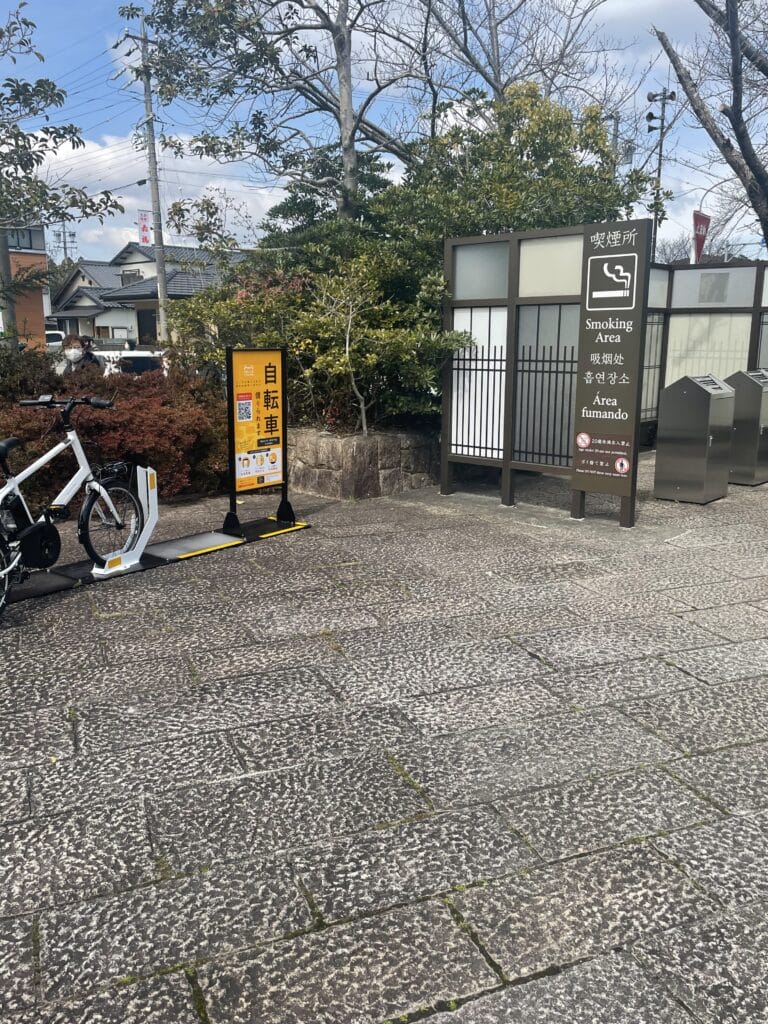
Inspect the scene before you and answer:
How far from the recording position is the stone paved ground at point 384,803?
82.9 inches

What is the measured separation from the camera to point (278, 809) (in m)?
2.85

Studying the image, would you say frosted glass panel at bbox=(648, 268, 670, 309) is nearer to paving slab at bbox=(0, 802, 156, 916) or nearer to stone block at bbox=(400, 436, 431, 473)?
stone block at bbox=(400, 436, 431, 473)

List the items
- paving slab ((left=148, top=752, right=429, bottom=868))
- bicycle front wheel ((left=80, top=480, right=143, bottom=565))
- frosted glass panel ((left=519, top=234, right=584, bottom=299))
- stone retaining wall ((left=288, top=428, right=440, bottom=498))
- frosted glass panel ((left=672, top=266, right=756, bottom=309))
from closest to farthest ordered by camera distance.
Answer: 1. paving slab ((left=148, top=752, right=429, bottom=868))
2. bicycle front wheel ((left=80, top=480, right=143, bottom=565))
3. frosted glass panel ((left=519, top=234, right=584, bottom=299))
4. stone retaining wall ((left=288, top=428, right=440, bottom=498))
5. frosted glass panel ((left=672, top=266, right=756, bottom=309))

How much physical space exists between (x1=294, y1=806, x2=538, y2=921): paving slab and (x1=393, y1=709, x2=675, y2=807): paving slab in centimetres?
18

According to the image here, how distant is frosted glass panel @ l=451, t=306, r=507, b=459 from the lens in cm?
788

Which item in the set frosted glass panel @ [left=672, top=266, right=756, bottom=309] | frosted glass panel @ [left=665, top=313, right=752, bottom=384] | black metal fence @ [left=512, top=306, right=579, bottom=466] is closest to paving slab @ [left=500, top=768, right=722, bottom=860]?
black metal fence @ [left=512, top=306, right=579, bottom=466]

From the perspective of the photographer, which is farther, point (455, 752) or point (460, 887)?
point (455, 752)

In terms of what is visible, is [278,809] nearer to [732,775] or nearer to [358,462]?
[732,775]

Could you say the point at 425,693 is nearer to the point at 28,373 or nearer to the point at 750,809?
the point at 750,809

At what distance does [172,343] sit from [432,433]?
369 cm

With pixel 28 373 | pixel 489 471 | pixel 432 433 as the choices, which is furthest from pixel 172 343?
pixel 489 471

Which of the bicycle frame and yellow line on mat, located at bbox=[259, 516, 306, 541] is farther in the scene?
yellow line on mat, located at bbox=[259, 516, 306, 541]

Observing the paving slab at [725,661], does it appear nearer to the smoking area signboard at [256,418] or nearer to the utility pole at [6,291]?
the smoking area signboard at [256,418]

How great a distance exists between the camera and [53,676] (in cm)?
394
